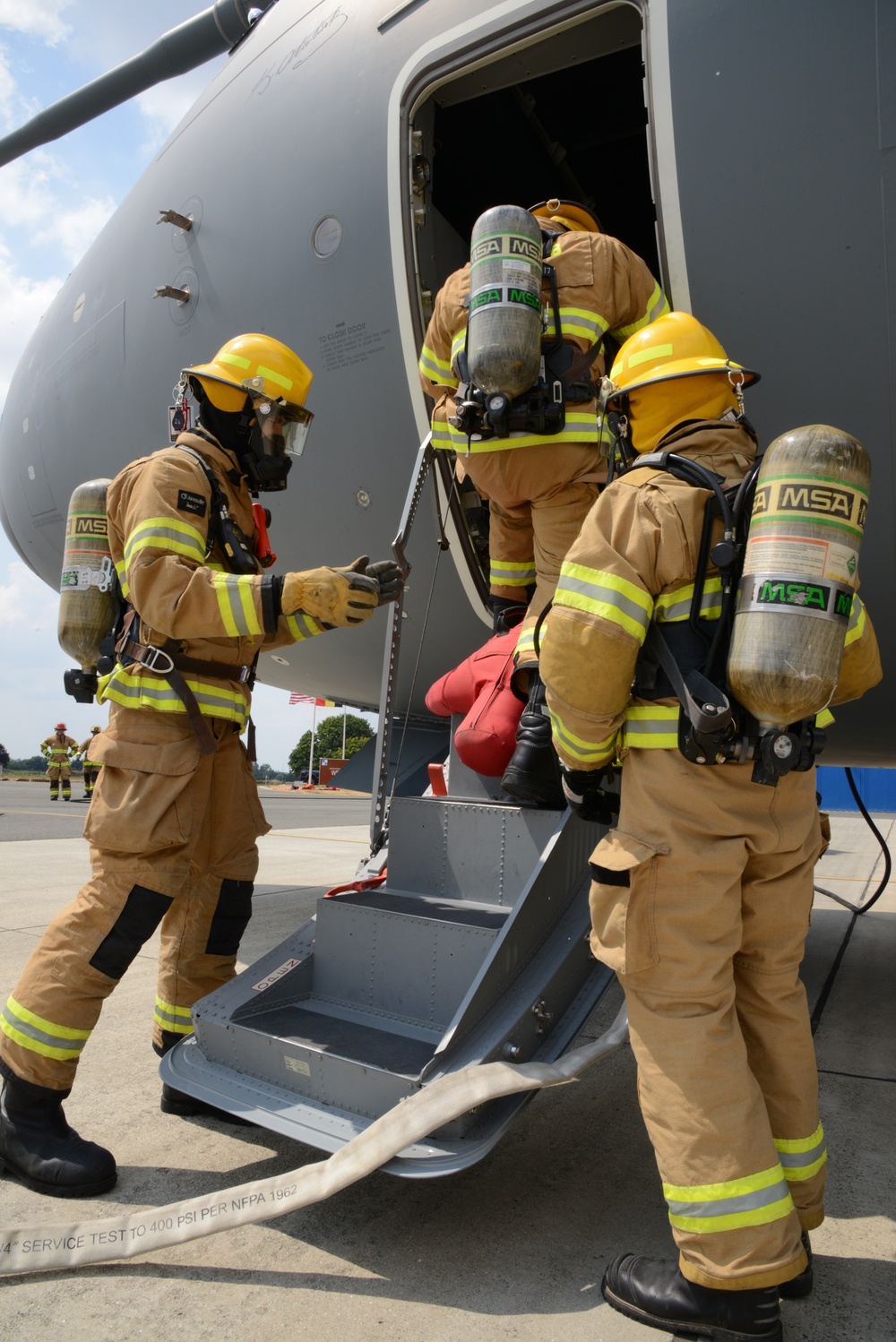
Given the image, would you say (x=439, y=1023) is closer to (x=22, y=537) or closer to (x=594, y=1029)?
(x=594, y=1029)

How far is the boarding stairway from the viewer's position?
232 centimetres

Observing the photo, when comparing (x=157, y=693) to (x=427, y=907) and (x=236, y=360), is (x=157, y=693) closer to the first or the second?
(x=427, y=907)

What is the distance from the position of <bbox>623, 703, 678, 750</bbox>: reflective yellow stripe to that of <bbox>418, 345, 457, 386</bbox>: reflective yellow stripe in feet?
5.98

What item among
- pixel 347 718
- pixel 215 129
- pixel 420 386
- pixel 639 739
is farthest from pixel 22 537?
pixel 347 718

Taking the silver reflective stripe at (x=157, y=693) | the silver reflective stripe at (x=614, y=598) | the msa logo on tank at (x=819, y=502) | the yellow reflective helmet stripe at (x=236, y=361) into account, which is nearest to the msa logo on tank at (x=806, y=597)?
the msa logo on tank at (x=819, y=502)

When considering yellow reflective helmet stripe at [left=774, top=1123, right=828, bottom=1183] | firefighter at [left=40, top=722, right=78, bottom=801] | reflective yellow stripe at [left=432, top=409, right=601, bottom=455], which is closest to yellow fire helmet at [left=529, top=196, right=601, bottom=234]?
reflective yellow stripe at [left=432, top=409, right=601, bottom=455]

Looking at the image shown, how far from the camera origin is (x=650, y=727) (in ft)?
6.81

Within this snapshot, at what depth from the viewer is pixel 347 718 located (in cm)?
6131

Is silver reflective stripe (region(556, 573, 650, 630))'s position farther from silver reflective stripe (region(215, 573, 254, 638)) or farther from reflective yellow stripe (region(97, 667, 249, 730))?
reflective yellow stripe (region(97, 667, 249, 730))

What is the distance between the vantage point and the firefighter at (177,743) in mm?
2570

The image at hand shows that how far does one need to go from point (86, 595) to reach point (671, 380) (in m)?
2.19

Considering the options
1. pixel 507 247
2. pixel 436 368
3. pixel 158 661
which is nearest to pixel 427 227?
pixel 436 368

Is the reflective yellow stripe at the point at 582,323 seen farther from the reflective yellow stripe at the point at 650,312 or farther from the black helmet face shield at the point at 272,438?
the black helmet face shield at the point at 272,438

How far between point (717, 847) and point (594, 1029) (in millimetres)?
2407
